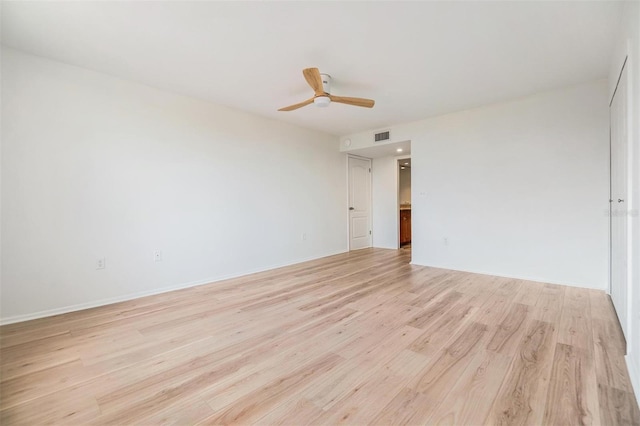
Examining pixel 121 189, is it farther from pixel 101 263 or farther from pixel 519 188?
pixel 519 188

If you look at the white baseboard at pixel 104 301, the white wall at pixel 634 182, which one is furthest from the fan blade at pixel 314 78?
the white baseboard at pixel 104 301

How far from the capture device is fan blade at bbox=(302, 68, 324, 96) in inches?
98.5

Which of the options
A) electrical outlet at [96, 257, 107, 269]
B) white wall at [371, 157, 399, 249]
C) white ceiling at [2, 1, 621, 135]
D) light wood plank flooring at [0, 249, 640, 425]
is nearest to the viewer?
light wood plank flooring at [0, 249, 640, 425]

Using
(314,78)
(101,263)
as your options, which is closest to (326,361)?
(314,78)

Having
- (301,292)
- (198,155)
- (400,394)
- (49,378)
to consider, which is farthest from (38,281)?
(400,394)

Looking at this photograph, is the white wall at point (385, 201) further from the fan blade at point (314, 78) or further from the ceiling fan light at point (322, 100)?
Answer: the fan blade at point (314, 78)

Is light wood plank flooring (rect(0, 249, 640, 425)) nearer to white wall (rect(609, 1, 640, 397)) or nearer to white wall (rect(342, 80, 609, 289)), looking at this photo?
white wall (rect(609, 1, 640, 397))

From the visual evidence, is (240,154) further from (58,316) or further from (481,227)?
(481,227)

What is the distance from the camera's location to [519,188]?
373 cm

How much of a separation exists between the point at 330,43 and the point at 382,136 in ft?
9.78

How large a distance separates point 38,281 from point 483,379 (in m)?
3.88

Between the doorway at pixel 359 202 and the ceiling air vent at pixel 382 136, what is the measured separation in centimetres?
97

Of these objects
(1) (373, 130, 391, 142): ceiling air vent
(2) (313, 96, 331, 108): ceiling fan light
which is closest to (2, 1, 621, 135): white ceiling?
(2) (313, 96, 331, 108): ceiling fan light

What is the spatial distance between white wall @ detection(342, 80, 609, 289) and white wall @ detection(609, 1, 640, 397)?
5.75 feet
